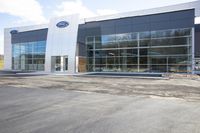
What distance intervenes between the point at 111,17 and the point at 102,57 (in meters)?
6.70

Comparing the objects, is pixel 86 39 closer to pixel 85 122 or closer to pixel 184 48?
pixel 184 48

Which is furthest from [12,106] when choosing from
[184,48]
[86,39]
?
[86,39]

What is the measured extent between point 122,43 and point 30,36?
68.3 feet

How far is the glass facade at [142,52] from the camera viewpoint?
1144 inches

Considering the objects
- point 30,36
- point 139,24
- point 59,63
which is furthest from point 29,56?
point 139,24

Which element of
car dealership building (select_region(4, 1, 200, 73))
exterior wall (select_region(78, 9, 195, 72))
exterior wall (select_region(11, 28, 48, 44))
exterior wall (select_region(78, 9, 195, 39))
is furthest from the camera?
exterior wall (select_region(11, 28, 48, 44))

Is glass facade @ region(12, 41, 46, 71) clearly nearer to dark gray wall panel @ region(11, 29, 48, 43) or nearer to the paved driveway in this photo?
dark gray wall panel @ region(11, 29, 48, 43)

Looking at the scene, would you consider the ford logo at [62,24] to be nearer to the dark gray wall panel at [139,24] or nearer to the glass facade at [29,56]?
the dark gray wall panel at [139,24]

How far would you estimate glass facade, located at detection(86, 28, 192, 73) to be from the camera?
29.0m

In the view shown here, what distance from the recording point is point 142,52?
104 feet

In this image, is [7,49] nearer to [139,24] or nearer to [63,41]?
[63,41]

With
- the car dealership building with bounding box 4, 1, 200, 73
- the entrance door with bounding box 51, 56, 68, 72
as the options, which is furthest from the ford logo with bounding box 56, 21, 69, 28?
the entrance door with bounding box 51, 56, 68, 72

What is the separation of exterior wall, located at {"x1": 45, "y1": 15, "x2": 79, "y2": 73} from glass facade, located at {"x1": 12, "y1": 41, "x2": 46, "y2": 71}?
2.88 m

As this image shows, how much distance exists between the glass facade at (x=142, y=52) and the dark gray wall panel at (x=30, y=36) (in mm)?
10561
